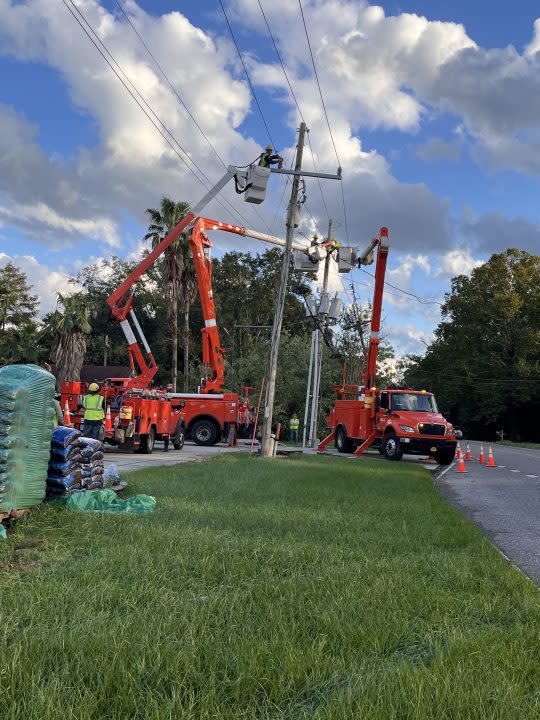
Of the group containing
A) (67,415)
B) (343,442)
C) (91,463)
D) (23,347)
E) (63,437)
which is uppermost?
(23,347)

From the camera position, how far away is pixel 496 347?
208 feet

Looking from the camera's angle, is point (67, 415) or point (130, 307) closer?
point (67, 415)

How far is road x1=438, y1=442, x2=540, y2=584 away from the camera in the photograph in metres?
8.05

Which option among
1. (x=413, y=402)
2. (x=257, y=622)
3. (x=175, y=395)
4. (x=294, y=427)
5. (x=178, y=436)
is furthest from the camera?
(x=294, y=427)

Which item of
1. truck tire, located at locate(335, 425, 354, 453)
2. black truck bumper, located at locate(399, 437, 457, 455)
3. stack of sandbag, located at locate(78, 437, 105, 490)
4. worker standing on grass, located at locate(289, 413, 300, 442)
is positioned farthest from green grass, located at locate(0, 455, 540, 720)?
worker standing on grass, located at locate(289, 413, 300, 442)

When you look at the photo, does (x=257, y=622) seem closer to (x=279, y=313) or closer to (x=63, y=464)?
(x=63, y=464)

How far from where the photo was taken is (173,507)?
333 inches

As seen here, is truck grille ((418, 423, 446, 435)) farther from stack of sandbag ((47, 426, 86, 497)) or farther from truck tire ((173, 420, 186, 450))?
stack of sandbag ((47, 426, 86, 497))

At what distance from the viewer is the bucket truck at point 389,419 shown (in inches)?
912

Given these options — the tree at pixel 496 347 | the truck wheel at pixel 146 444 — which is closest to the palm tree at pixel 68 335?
the truck wheel at pixel 146 444

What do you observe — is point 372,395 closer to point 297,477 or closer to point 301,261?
point 301,261

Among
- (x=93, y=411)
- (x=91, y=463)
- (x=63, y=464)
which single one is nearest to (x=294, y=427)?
(x=93, y=411)

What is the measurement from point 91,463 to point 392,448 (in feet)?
52.0

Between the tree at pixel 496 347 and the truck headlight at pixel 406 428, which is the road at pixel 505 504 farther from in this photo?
the tree at pixel 496 347
